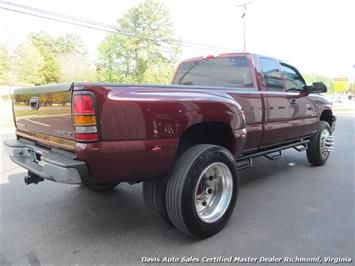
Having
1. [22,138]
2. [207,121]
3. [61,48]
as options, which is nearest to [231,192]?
[207,121]

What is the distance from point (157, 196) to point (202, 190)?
503 mm

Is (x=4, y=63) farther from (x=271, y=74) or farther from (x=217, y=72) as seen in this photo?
(x=271, y=74)

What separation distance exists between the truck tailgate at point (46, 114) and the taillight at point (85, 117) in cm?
11

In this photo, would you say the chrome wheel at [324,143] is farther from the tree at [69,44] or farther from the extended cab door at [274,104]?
the tree at [69,44]

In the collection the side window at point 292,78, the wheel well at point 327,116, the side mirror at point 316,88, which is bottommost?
the wheel well at point 327,116

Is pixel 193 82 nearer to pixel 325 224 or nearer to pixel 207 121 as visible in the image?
pixel 207 121

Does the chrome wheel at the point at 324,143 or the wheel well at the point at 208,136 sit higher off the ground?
the wheel well at the point at 208,136

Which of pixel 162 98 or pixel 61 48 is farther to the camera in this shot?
pixel 61 48

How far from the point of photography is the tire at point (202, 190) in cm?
256

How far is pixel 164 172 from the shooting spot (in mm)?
2521

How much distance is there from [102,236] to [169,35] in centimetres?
3895

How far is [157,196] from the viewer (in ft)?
8.91

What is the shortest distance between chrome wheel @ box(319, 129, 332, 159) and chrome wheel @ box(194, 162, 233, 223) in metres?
3.07

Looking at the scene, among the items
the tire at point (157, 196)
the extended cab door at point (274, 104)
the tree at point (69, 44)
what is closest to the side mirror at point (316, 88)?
the extended cab door at point (274, 104)
